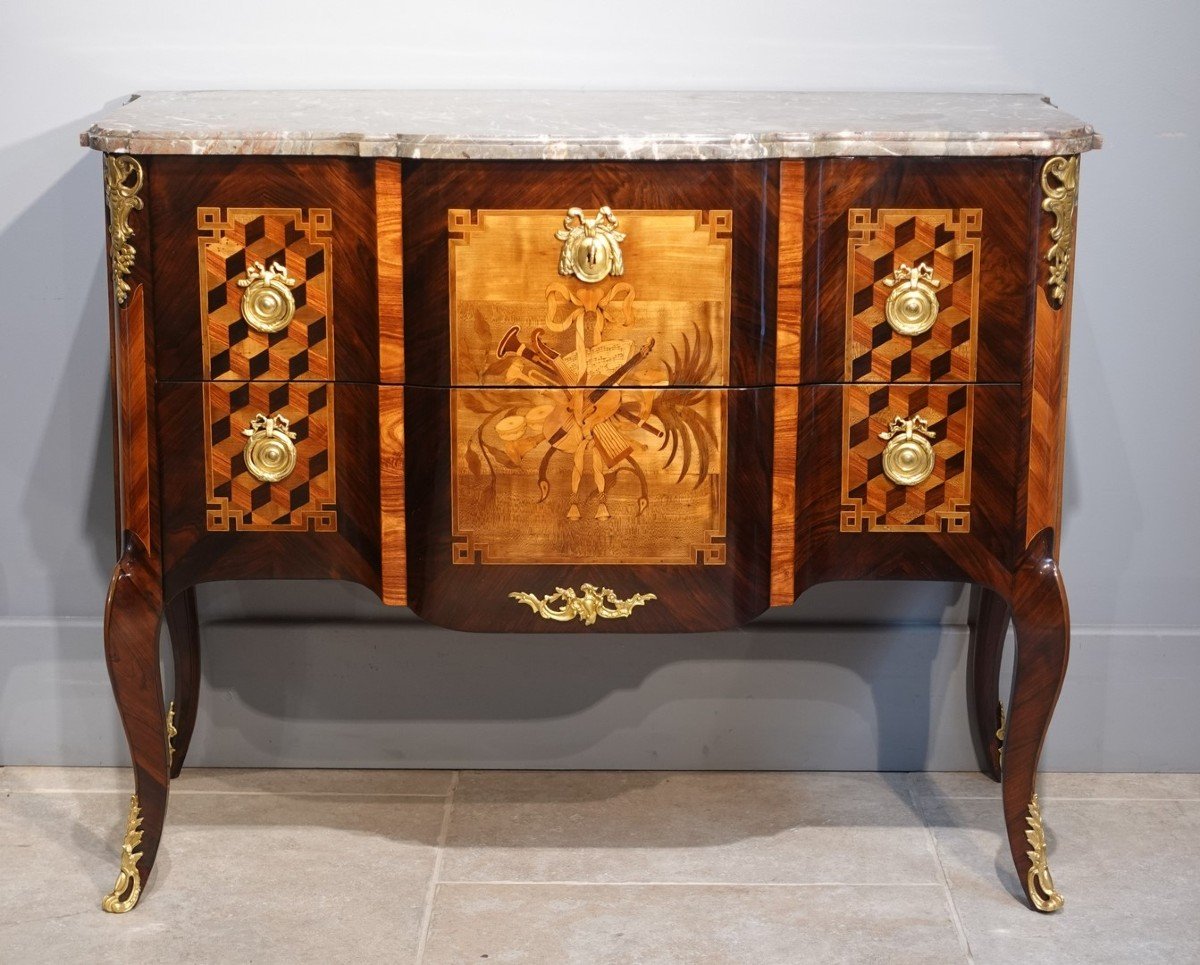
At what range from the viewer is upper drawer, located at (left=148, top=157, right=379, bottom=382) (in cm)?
176

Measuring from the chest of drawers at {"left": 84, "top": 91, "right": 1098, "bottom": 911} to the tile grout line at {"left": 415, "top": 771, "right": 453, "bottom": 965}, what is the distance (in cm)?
38

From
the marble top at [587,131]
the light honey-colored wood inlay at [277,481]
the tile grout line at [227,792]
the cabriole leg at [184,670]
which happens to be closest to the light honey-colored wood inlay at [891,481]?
the marble top at [587,131]

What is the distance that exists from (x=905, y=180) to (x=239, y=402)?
78 cm

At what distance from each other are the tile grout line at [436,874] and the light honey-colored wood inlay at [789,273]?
2.54 ft

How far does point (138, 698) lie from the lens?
1.93 meters

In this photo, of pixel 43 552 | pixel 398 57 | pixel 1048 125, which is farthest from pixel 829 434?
pixel 43 552

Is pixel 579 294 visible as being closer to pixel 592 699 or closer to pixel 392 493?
pixel 392 493

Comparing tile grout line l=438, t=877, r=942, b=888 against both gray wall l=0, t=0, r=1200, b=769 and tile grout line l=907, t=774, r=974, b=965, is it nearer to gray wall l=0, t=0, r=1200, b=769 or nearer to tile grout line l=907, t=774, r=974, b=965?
tile grout line l=907, t=774, r=974, b=965

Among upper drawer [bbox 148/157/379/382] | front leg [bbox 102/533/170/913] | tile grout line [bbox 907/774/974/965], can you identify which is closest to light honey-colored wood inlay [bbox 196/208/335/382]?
upper drawer [bbox 148/157/379/382]

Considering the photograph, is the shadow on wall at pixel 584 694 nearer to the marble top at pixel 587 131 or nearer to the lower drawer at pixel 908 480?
the lower drawer at pixel 908 480

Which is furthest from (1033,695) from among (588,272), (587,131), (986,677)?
(587,131)

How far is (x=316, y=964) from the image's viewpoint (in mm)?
1856

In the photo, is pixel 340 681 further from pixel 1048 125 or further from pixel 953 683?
pixel 1048 125

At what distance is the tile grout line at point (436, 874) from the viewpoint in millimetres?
1904
